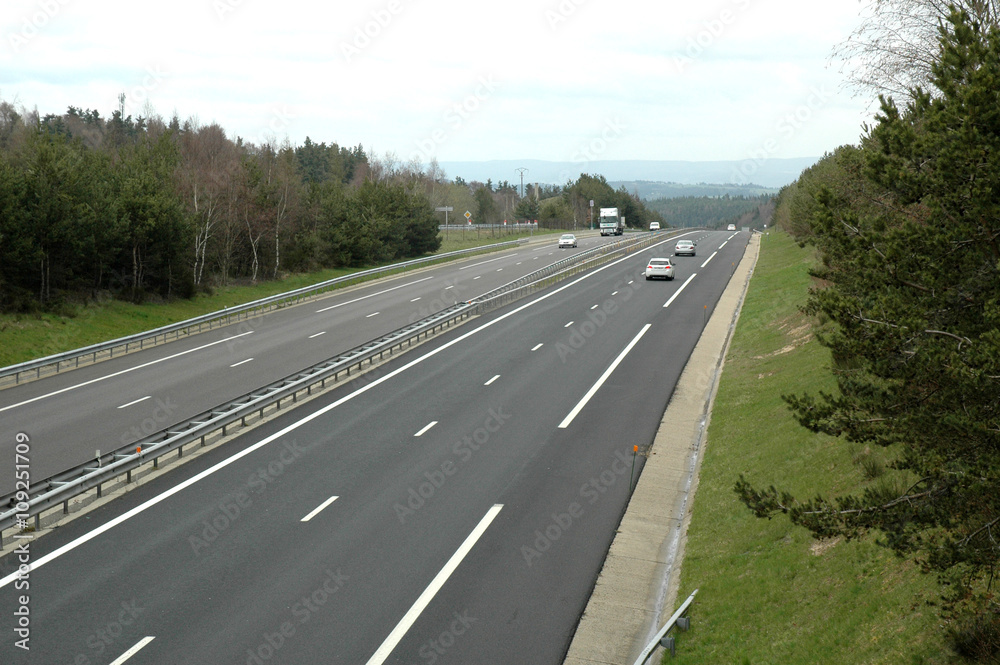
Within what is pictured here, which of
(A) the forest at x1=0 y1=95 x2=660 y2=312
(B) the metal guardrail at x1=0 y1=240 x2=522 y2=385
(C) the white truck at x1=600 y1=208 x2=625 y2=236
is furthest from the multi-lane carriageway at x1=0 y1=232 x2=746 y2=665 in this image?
(C) the white truck at x1=600 y1=208 x2=625 y2=236

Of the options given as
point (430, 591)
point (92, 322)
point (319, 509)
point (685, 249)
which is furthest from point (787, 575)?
point (685, 249)

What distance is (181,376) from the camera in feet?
90.3

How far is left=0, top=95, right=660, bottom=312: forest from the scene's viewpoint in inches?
1460

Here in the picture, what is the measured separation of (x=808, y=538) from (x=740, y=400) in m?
10.1

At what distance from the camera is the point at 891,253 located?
27.0 ft

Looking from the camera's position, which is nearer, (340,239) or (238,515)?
(238,515)

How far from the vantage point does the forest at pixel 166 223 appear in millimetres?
37094

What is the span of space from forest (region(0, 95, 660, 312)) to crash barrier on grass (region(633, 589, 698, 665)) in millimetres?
33441

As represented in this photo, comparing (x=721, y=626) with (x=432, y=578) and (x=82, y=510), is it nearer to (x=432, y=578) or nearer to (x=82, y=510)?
(x=432, y=578)

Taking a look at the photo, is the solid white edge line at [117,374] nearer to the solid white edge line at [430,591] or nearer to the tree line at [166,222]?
the tree line at [166,222]

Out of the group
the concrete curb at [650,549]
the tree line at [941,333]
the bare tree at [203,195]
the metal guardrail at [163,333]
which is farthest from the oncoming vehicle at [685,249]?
the tree line at [941,333]

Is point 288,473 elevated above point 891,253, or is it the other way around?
point 891,253

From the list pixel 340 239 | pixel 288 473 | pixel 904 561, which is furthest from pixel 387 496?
pixel 340 239

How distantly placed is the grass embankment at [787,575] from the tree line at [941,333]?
3.42 feet
